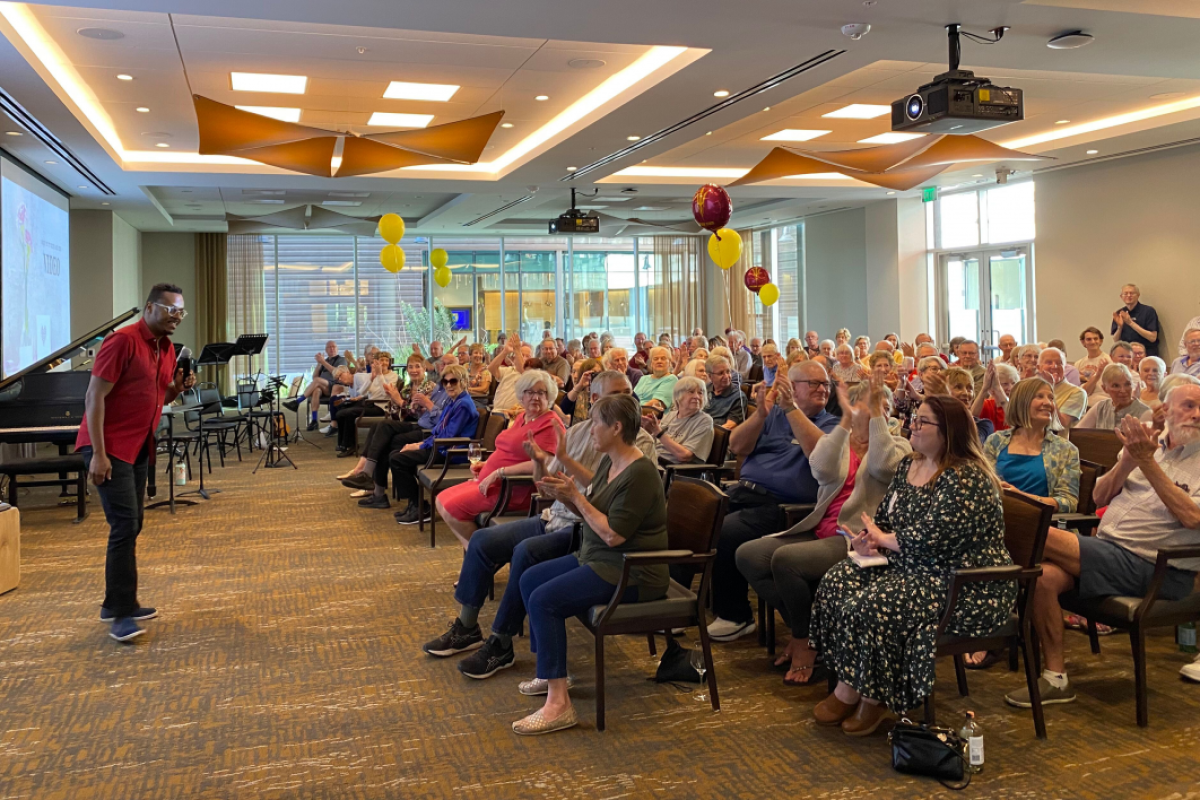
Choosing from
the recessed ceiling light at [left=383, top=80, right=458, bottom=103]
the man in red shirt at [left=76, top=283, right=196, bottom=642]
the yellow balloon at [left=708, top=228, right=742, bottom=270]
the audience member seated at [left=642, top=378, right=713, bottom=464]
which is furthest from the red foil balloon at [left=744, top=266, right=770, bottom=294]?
the man in red shirt at [left=76, top=283, right=196, bottom=642]

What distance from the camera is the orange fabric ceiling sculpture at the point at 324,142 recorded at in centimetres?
769

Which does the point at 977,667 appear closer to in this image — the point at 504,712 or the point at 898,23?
the point at 504,712

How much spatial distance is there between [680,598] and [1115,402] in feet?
10.9

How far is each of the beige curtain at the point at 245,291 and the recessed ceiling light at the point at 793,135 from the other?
11.2 meters

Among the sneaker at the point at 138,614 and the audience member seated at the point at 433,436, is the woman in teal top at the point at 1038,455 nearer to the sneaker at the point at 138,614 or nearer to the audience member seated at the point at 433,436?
the audience member seated at the point at 433,436

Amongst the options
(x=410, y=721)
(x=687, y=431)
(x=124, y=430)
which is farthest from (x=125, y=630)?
(x=687, y=431)

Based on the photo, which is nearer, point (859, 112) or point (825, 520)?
point (825, 520)

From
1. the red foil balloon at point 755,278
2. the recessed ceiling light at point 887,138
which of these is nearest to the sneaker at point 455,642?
the recessed ceiling light at point 887,138

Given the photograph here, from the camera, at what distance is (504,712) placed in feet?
12.2

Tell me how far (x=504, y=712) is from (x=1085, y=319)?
38.7 ft

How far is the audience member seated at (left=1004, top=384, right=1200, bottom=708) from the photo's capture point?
11.4 ft

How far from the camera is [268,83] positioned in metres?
8.27

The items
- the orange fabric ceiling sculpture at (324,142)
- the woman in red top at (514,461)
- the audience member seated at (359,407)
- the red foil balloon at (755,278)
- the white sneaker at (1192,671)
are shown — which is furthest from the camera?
the red foil balloon at (755,278)

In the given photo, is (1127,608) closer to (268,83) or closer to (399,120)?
(268,83)
